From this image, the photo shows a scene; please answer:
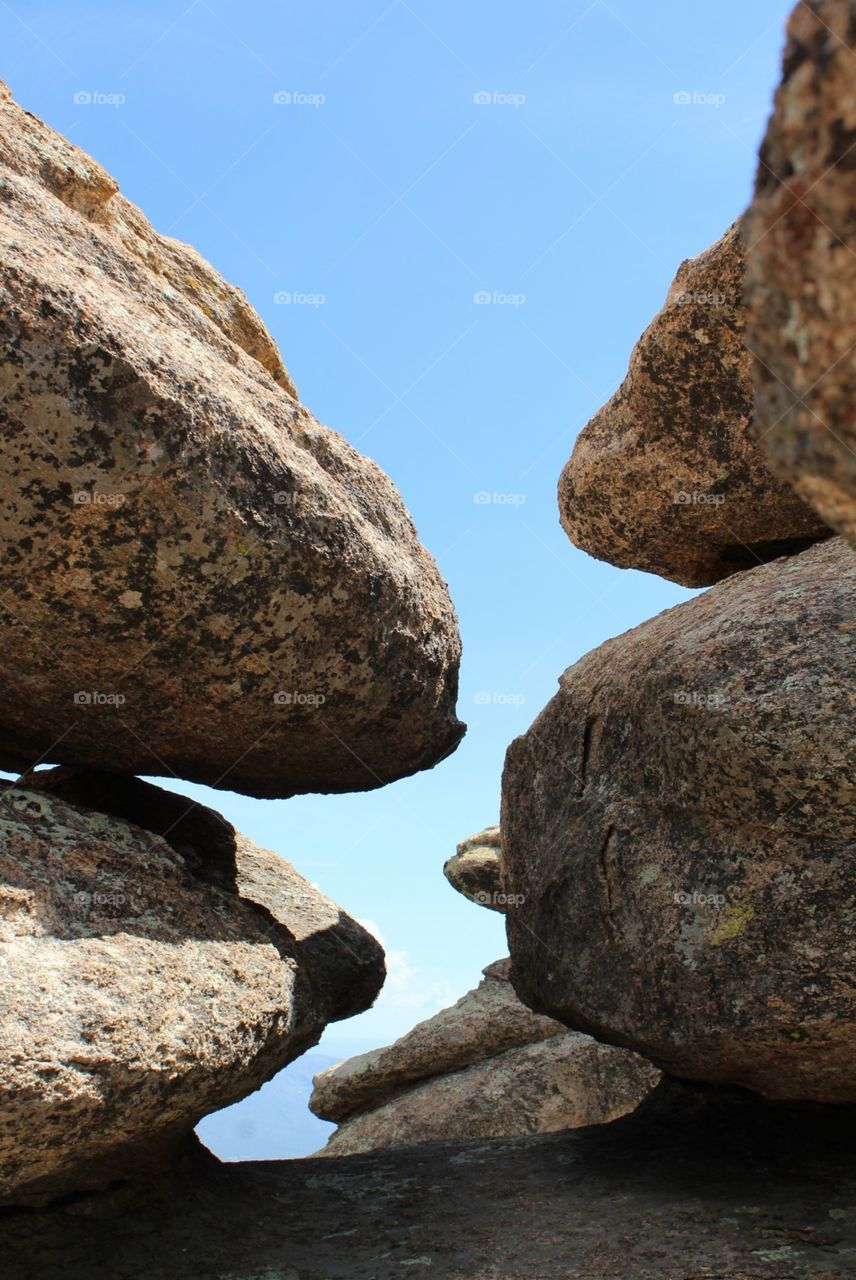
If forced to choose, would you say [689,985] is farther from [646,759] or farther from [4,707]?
[4,707]

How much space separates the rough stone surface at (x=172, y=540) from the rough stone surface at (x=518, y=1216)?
3.41 metres

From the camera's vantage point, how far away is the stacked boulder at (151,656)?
6.80 metres

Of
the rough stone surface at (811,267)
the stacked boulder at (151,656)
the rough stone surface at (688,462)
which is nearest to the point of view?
the rough stone surface at (811,267)

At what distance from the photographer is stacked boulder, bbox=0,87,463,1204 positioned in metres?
6.80

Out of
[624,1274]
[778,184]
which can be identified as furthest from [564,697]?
[778,184]

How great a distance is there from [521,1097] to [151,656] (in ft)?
26.0

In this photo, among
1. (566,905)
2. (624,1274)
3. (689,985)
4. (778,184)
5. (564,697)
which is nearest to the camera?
(778,184)

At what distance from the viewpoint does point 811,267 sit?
2400mm

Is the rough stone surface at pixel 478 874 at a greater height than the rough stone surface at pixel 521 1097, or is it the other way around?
the rough stone surface at pixel 478 874

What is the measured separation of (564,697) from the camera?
9.85 metres

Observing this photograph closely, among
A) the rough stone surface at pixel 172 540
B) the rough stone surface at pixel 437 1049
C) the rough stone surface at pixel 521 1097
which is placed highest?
the rough stone surface at pixel 172 540

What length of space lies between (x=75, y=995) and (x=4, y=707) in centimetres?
276

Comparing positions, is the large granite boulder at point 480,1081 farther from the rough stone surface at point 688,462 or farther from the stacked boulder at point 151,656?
the rough stone surface at point 688,462

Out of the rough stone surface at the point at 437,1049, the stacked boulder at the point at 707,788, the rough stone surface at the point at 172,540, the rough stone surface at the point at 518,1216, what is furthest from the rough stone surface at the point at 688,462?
the rough stone surface at the point at 437,1049
